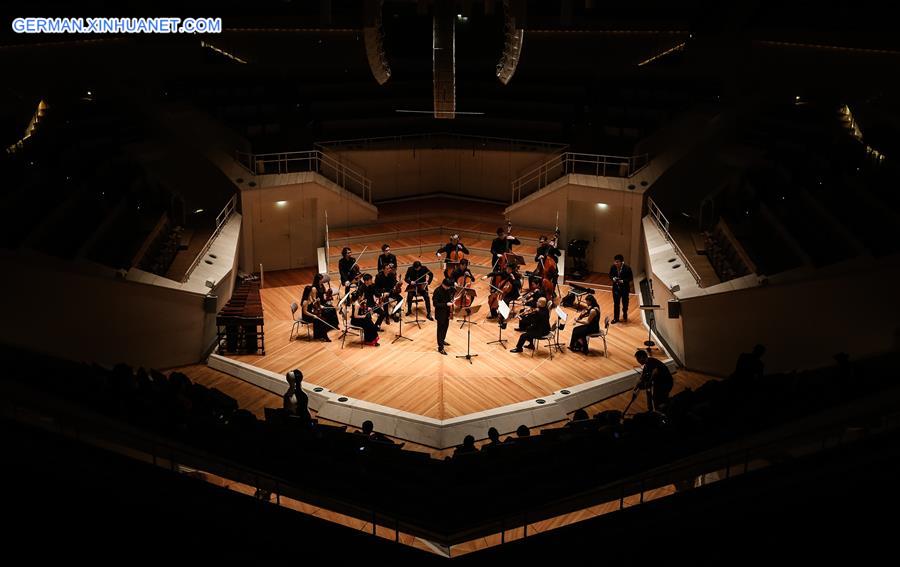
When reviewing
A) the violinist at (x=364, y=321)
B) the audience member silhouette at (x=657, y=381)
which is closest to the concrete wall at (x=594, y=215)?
the violinist at (x=364, y=321)

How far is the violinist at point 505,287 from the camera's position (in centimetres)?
1296

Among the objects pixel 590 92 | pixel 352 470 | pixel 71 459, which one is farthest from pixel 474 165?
pixel 71 459

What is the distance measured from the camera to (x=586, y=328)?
12.0 meters

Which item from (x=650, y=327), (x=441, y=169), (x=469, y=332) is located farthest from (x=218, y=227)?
(x=650, y=327)

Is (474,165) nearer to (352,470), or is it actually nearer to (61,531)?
(352,470)

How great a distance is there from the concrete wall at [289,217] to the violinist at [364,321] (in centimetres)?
359

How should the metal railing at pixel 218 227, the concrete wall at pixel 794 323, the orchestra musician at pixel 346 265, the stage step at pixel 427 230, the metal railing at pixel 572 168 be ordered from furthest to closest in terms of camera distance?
1. the stage step at pixel 427 230
2. the metal railing at pixel 572 168
3. the orchestra musician at pixel 346 265
4. the metal railing at pixel 218 227
5. the concrete wall at pixel 794 323

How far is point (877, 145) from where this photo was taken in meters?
12.7

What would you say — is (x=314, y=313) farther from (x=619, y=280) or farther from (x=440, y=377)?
(x=619, y=280)

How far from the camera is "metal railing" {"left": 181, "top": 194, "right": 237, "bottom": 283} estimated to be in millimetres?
12692

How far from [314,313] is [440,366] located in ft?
6.77

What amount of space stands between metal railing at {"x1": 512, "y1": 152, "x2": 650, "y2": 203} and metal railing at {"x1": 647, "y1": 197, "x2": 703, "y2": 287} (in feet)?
2.40

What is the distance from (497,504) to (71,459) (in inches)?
114

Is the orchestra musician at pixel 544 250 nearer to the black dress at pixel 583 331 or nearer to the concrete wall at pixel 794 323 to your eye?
the black dress at pixel 583 331
